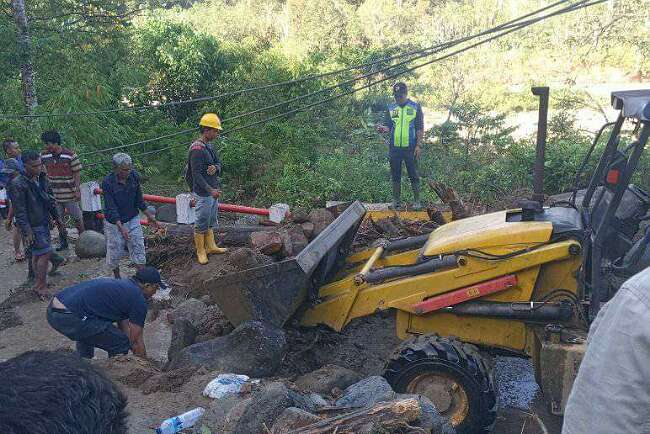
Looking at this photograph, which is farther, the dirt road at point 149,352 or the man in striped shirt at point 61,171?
the man in striped shirt at point 61,171

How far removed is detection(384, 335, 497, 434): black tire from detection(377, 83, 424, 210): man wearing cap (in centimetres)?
497

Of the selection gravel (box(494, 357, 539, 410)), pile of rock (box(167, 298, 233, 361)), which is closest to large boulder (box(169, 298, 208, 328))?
pile of rock (box(167, 298, 233, 361))

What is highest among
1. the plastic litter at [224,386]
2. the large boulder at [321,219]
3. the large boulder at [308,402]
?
the large boulder at [321,219]

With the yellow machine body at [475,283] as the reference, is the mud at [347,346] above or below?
below

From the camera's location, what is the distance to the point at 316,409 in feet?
12.3

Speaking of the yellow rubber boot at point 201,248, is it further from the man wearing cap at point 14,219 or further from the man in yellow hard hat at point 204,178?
the man wearing cap at point 14,219

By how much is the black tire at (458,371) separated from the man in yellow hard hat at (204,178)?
12.3 ft

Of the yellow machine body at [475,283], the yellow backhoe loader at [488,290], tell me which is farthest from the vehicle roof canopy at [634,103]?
the yellow machine body at [475,283]

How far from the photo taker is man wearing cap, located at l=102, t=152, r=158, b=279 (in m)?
6.80

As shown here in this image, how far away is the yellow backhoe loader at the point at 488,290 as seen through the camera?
13.3ft

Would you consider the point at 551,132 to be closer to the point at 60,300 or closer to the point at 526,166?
the point at 526,166

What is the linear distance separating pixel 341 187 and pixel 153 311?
5.13 m

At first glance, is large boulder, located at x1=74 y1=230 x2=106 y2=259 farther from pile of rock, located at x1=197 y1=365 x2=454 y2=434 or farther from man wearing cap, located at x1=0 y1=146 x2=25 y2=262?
pile of rock, located at x1=197 y1=365 x2=454 y2=434

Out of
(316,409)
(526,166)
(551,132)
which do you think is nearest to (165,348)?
(316,409)
